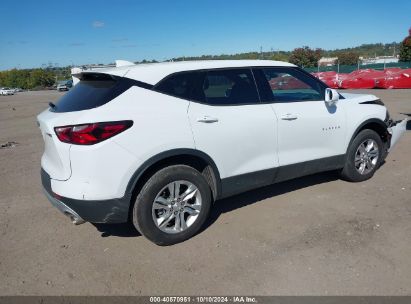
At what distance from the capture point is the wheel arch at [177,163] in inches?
127

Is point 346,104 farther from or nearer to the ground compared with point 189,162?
farther from the ground

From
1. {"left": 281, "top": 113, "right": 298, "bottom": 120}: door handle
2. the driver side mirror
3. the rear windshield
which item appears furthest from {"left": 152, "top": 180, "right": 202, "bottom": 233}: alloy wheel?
the driver side mirror

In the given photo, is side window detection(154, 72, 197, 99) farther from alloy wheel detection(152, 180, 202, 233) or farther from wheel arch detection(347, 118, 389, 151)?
wheel arch detection(347, 118, 389, 151)

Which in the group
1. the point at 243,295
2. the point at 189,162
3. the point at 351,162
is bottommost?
the point at 243,295

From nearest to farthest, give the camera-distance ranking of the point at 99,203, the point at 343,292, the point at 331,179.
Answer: the point at 343,292 < the point at 99,203 < the point at 331,179

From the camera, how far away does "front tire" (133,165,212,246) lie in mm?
3322

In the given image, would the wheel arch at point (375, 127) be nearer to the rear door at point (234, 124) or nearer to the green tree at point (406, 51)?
the rear door at point (234, 124)

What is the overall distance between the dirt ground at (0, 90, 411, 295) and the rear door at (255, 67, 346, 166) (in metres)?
0.65

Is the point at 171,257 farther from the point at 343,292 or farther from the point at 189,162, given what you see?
the point at 343,292

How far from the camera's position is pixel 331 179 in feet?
17.3

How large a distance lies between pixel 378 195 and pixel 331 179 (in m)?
0.79

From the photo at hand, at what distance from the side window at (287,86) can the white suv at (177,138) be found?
0.04 feet

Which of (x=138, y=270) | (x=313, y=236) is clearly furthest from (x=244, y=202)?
(x=138, y=270)

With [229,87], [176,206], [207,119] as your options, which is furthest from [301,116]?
[176,206]
